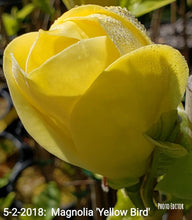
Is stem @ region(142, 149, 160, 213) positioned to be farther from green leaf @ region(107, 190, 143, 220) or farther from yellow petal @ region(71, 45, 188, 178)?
green leaf @ region(107, 190, 143, 220)

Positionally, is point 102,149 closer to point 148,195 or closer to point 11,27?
point 148,195

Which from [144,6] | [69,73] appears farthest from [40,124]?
[144,6]

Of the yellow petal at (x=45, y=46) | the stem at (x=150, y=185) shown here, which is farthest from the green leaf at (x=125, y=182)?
the yellow petal at (x=45, y=46)

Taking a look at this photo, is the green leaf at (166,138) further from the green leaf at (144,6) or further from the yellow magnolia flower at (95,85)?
the green leaf at (144,6)

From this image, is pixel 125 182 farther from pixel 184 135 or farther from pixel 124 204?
pixel 124 204

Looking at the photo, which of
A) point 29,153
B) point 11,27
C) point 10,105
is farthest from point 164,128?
point 10,105

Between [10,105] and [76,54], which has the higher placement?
[76,54]
